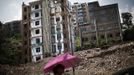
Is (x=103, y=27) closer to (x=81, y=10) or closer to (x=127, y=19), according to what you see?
(x=127, y=19)

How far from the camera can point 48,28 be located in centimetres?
4188

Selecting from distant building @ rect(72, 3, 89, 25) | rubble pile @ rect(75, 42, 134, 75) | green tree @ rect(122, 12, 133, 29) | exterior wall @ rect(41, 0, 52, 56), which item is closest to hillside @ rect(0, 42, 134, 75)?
rubble pile @ rect(75, 42, 134, 75)

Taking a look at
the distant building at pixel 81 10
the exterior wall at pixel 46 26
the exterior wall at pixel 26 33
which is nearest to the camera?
the exterior wall at pixel 46 26

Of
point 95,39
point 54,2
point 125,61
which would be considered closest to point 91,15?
point 95,39

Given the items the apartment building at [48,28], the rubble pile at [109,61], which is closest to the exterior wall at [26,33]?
the apartment building at [48,28]

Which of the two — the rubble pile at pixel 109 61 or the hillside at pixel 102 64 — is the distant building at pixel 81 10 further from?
the rubble pile at pixel 109 61

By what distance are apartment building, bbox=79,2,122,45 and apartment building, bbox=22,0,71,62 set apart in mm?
6634

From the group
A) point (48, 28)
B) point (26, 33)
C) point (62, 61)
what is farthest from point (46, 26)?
point (62, 61)

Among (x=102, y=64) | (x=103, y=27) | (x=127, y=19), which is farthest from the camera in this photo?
(x=127, y=19)

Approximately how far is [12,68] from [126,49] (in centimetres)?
1102

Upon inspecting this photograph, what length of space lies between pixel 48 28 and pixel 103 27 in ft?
38.8

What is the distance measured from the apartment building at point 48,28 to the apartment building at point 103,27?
21.8 ft

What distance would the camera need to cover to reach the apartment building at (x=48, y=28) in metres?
40.9

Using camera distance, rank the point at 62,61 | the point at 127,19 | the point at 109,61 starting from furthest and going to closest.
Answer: the point at 127,19 < the point at 109,61 < the point at 62,61
